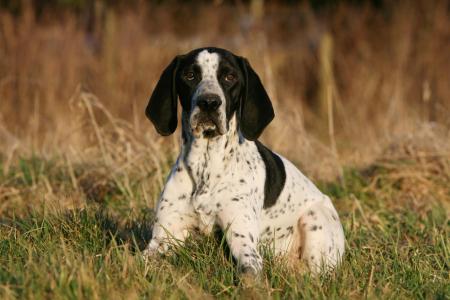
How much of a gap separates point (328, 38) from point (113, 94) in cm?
528

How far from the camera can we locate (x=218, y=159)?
479 centimetres

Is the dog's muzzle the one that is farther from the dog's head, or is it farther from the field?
the field

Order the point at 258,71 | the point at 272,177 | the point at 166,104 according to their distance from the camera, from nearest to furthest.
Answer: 1. the point at 166,104
2. the point at 272,177
3. the point at 258,71

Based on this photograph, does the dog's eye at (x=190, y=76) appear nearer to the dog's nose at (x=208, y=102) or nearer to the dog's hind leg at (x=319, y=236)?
the dog's nose at (x=208, y=102)

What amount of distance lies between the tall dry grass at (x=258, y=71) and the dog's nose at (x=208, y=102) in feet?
9.23

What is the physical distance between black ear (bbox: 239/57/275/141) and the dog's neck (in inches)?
4.2

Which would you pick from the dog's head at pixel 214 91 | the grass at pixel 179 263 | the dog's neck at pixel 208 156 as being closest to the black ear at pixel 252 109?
the dog's head at pixel 214 91

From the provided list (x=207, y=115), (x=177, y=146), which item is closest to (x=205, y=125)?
(x=207, y=115)

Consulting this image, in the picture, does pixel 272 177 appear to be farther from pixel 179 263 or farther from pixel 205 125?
pixel 179 263

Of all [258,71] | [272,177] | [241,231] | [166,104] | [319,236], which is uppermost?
[166,104]

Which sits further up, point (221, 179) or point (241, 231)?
point (221, 179)

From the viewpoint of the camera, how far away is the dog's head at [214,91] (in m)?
4.54

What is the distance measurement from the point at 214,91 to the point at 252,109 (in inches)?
13.3

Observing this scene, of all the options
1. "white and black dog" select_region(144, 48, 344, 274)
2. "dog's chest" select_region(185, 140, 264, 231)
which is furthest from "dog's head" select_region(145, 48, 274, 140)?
"dog's chest" select_region(185, 140, 264, 231)
